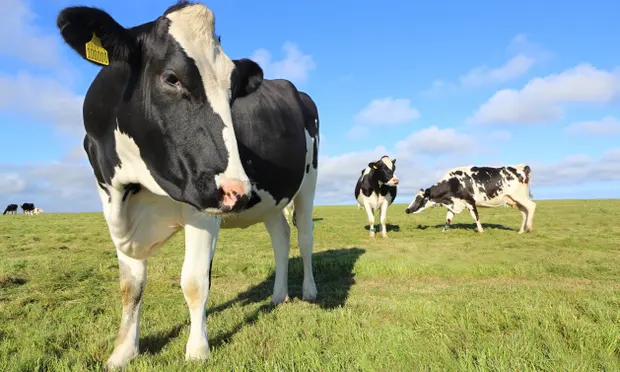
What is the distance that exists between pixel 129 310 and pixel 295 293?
297 centimetres

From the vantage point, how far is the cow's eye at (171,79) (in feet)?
8.63

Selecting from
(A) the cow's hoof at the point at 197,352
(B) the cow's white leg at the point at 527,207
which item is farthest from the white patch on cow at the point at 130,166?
(B) the cow's white leg at the point at 527,207

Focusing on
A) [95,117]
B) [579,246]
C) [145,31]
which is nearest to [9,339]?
[95,117]

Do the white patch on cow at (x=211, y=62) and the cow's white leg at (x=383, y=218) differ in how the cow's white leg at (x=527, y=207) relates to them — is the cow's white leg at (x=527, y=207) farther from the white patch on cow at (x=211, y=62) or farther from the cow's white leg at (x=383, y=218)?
the white patch on cow at (x=211, y=62)

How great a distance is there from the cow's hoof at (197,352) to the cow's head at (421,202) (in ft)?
58.5

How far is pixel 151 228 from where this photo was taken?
3621mm

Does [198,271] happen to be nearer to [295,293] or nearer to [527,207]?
[295,293]

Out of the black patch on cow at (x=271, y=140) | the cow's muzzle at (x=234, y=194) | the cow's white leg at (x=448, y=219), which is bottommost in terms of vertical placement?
the cow's white leg at (x=448, y=219)

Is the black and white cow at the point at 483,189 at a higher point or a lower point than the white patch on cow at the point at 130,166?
higher

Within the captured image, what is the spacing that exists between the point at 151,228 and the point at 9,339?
1783mm

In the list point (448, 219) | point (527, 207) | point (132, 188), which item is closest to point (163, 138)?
point (132, 188)

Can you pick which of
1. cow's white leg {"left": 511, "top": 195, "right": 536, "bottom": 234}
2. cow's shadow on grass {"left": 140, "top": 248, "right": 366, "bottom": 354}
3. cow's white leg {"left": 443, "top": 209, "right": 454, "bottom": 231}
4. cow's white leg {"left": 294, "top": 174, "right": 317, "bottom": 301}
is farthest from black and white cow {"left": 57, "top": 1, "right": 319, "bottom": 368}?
cow's white leg {"left": 511, "top": 195, "right": 536, "bottom": 234}

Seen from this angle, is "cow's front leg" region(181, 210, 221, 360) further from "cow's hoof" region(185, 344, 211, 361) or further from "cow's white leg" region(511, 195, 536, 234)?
"cow's white leg" region(511, 195, 536, 234)

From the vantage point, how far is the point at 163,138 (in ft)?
8.76
